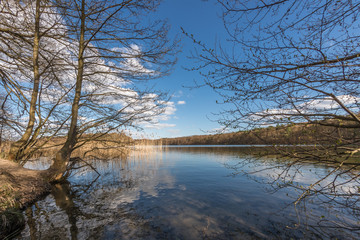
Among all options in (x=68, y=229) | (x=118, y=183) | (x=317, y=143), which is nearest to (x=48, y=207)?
(x=68, y=229)

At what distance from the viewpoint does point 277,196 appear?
18.5ft

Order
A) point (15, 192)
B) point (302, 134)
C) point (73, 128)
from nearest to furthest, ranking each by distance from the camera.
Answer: point (302, 134)
point (15, 192)
point (73, 128)

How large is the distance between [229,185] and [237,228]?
3.62 meters

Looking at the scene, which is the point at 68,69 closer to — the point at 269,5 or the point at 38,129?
the point at 38,129

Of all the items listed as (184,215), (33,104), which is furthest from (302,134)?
(33,104)

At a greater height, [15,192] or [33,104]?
[33,104]

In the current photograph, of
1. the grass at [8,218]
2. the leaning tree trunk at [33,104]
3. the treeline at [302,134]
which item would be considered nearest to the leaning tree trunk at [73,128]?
the leaning tree trunk at [33,104]

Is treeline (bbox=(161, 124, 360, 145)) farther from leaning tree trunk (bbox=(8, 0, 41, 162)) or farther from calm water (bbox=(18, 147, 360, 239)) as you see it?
leaning tree trunk (bbox=(8, 0, 41, 162))

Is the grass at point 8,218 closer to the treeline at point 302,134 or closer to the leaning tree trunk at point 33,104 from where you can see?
the leaning tree trunk at point 33,104

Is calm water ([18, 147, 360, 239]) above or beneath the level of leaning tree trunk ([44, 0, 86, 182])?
beneath

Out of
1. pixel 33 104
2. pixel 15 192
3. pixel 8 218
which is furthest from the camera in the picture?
pixel 33 104

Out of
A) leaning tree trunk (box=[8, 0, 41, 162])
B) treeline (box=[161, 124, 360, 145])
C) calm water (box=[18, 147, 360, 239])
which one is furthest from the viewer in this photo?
leaning tree trunk (box=[8, 0, 41, 162])

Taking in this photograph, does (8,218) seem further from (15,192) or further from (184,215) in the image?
(184,215)

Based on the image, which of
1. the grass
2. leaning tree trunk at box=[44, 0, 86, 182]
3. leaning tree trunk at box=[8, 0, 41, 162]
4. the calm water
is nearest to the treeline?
the calm water
